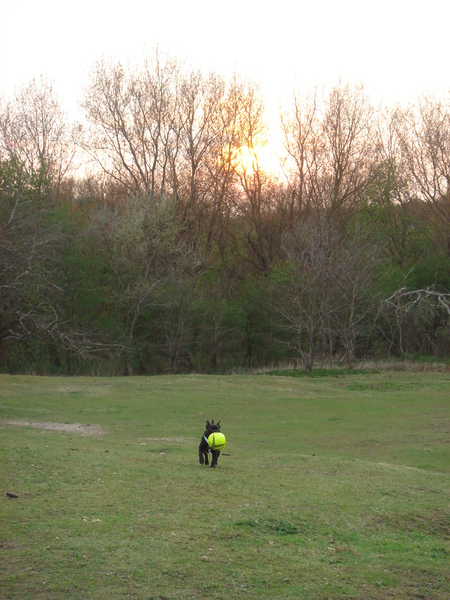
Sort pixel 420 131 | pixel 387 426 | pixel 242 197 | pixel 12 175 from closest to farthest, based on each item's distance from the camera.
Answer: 1. pixel 387 426
2. pixel 12 175
3. pixel 420 131
4. pixel 242 197

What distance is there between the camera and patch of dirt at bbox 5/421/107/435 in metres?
16.0

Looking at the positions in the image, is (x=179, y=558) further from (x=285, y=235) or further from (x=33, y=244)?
(x=285, y=235)

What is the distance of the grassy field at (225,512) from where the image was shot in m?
5.73

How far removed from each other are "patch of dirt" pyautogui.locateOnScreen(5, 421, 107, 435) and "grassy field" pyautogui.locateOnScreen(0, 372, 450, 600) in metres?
0.05

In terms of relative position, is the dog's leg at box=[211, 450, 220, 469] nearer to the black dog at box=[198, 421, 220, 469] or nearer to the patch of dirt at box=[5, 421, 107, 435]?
the black dog at box=[198, 421, 220, 469]

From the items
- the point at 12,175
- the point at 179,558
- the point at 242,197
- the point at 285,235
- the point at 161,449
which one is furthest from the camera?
the point at 242,197

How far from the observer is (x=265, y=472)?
10.8m

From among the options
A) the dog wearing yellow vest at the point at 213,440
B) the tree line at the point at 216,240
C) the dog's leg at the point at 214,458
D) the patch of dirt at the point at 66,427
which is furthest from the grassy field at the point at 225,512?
the tree line at the point at 216,240

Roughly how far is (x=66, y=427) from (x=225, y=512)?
31.7 feet

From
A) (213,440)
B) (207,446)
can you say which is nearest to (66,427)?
(207,446)

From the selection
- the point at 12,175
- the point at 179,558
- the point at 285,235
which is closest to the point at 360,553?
the point at 179,558

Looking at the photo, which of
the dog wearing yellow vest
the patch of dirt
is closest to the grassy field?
the patch of dirt

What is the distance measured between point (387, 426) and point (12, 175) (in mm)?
24871

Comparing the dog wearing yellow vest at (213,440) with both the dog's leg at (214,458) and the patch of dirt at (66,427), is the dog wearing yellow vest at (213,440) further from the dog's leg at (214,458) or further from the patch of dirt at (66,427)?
the patch of dirt at (66,427)
